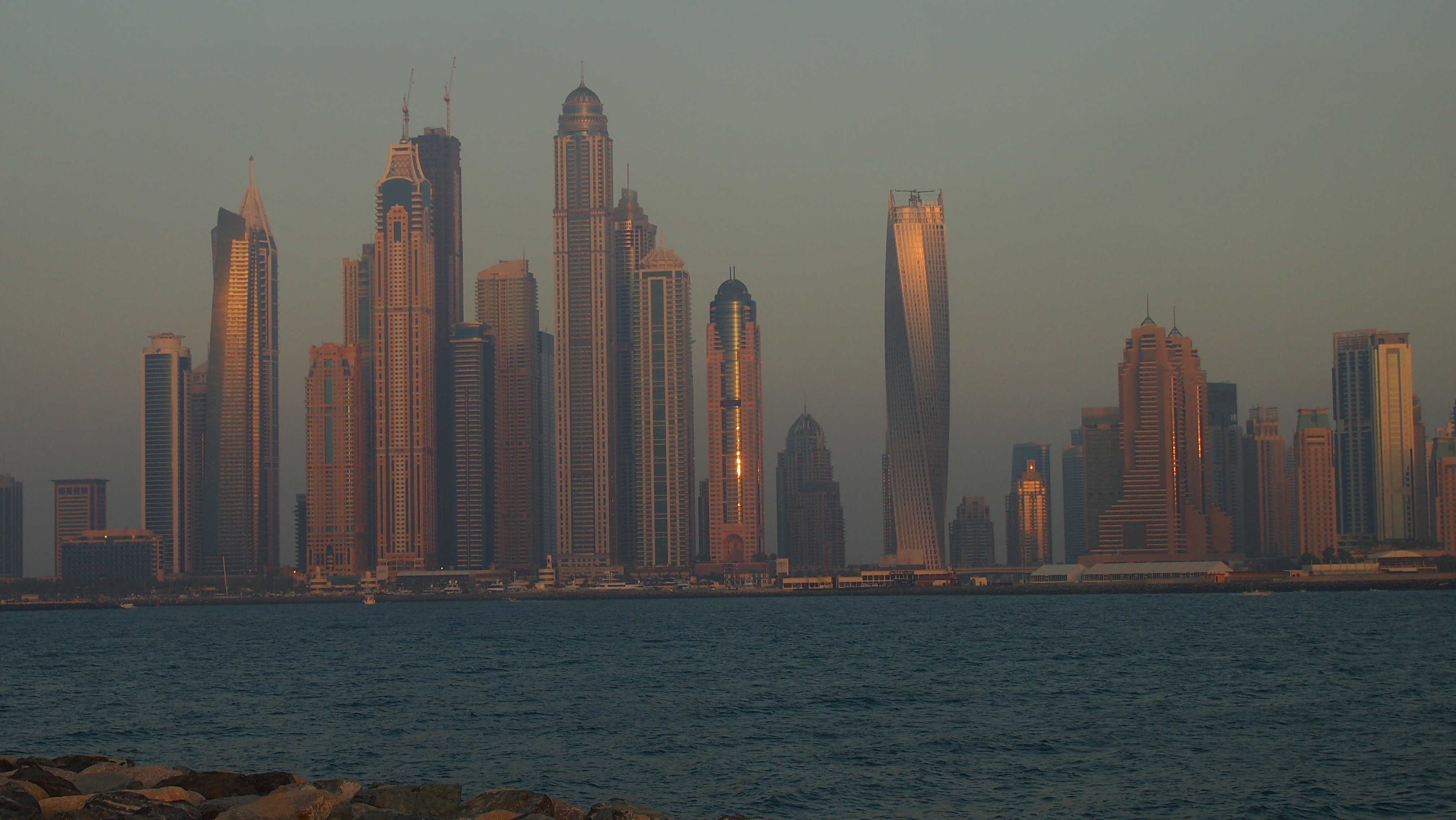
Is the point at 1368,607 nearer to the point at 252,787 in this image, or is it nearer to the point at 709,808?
the point at 709,808

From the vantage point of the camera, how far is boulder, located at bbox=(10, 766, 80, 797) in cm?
3203

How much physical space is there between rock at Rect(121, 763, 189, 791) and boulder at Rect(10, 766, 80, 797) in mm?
1491

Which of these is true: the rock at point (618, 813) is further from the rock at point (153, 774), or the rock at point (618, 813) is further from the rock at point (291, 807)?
the rock at point (153, 774)

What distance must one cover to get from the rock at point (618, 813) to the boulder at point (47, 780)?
37.4 feet

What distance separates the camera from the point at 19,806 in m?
28.2

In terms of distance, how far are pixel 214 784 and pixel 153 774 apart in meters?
1.67

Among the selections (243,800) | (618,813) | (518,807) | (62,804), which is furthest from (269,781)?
(618,813)

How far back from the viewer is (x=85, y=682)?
268 ft

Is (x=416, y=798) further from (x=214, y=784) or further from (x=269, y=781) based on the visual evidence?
(x=214, y=784)

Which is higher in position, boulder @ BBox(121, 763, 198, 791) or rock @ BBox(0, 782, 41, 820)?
rock @ BBox(0, 782, 41, 820)

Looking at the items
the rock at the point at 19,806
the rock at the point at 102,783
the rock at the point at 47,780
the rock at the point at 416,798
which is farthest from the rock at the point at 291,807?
the rock at the point at 47,780

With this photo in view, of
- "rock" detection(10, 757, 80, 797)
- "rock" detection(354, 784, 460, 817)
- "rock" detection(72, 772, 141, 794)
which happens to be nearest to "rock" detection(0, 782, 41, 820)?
"rock" detection(10, 757, 80, 797)

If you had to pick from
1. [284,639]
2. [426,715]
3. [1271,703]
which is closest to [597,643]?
[284,639]

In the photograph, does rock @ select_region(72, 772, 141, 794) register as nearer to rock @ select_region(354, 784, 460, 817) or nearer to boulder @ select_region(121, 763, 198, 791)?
boulder @ select_region(121, 763, 198, 791)
